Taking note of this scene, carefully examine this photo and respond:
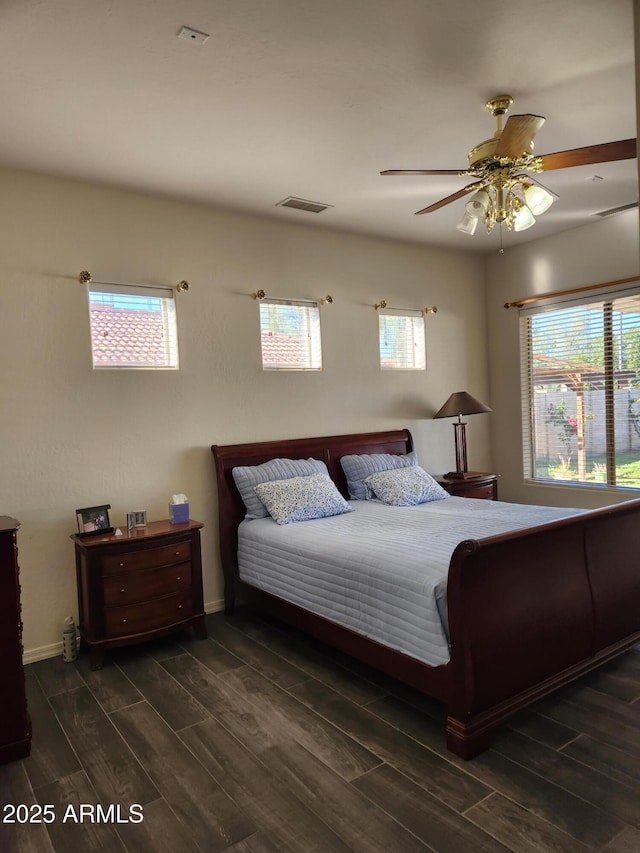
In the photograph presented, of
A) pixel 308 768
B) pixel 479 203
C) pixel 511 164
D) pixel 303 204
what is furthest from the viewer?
pixel 303 204

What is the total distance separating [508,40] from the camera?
2.24m

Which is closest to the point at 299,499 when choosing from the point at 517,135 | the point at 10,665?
the point at 10,665

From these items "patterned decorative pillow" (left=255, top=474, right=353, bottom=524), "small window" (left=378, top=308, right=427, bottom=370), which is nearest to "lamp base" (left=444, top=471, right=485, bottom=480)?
"small window" (left=378, top=308, right=427, bottom=370)

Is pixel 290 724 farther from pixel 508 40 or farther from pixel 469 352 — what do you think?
pixel 469 352

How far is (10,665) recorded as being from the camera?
2.31m

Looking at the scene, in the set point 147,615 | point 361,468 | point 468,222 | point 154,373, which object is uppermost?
point 468,222

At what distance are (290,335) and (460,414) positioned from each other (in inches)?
63.7

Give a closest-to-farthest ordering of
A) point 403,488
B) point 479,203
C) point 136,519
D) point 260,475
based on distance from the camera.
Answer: point 479,203
point 136,519
point 260,475
point 403,488

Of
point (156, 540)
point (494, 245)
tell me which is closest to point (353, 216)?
point (494, 245)

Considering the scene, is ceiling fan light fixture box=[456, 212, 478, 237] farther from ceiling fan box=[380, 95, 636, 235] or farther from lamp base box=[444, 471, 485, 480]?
lamp base box=[444, 471, 485, 480]

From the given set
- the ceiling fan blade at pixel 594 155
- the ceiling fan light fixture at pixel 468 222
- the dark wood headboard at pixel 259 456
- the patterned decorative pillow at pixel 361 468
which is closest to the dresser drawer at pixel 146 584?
the dark wood headboard at pixel 259 456

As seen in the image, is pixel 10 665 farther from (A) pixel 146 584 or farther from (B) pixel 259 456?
(B) pixel 259 456

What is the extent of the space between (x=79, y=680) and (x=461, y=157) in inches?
143

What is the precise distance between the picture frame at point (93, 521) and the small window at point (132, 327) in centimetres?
90
